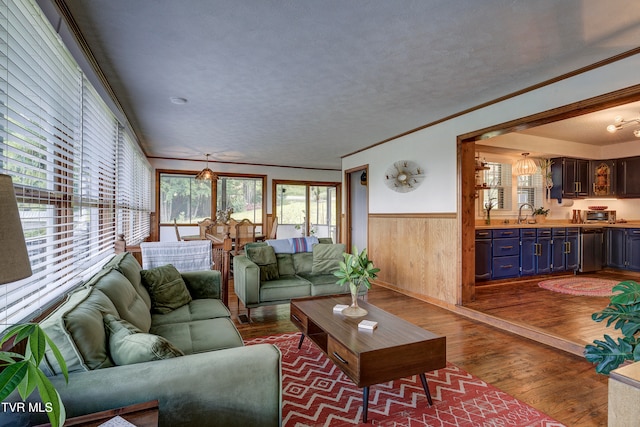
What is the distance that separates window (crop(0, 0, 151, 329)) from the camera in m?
1.42

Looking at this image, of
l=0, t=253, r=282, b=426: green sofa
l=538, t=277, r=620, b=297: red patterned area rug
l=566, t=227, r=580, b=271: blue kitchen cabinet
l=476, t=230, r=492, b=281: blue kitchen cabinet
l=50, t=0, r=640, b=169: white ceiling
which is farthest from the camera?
l=566, t=227, r=580, b=271: blue kitchen cabinet

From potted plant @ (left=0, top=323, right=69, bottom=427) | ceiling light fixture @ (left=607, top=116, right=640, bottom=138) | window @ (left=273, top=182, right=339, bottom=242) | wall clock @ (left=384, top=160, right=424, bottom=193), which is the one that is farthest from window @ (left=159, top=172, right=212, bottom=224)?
ceiling light fixture @ (left=607, top=116, right=640, bottom=138)

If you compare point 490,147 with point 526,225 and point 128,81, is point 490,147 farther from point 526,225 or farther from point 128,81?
point 128,81

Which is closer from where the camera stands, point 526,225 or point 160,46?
point 160,46

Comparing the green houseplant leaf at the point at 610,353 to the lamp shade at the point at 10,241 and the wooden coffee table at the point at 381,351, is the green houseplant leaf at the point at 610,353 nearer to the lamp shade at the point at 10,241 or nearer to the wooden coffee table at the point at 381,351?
the wooden coffee table at the point at 381,351

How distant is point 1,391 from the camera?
0.65 meters

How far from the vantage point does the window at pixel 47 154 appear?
1.42m

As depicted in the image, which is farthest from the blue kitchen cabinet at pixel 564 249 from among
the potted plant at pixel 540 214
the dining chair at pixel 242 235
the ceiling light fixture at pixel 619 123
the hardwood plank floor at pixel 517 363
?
the dining chair at pixel 242 235

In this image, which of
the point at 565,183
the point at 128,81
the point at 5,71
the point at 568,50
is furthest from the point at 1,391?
the point at 565,183

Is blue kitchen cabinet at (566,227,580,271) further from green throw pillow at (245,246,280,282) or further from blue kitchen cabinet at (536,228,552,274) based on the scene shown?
green throw pillow at (245,246,280,282)

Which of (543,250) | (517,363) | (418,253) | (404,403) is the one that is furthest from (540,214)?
(404,403)

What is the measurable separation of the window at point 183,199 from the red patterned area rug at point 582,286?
22.0ft

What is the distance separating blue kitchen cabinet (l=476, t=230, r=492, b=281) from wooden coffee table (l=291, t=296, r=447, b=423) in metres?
3.28

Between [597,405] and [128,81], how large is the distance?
4383 mm
